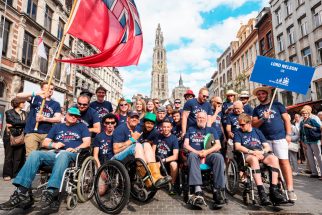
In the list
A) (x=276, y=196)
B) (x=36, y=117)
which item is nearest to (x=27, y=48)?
(x=36, y=117)

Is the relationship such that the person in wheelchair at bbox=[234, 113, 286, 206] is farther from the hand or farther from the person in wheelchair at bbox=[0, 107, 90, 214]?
the hand

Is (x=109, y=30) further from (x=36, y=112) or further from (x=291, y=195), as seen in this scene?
(x=291, y=195)

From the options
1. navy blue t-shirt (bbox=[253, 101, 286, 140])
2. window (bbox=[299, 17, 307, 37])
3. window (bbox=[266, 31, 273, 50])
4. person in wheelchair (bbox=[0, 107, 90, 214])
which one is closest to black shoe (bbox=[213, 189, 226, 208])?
navy blue t-shirt (bbox=[253, 101, 286, 140])

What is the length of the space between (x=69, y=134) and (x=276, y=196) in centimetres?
380

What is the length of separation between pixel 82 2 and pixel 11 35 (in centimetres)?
1616

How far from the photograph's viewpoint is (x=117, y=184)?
136 inches

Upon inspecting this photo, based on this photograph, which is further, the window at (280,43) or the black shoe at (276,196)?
the window at (280,43)

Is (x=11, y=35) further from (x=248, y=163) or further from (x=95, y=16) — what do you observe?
(x=248, y=163)

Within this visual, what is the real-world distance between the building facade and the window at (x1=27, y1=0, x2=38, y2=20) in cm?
2387

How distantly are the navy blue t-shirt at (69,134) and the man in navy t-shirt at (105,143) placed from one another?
1.73ft

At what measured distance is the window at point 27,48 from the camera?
62.4ft

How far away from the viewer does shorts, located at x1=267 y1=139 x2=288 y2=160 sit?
4281mm

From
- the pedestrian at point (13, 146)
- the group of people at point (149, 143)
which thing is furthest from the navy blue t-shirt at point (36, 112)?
the pedestrian at point (13, 146)

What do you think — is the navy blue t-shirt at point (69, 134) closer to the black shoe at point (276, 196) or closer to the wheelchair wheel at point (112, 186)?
the wheelchair wheel at point (112, 186)
